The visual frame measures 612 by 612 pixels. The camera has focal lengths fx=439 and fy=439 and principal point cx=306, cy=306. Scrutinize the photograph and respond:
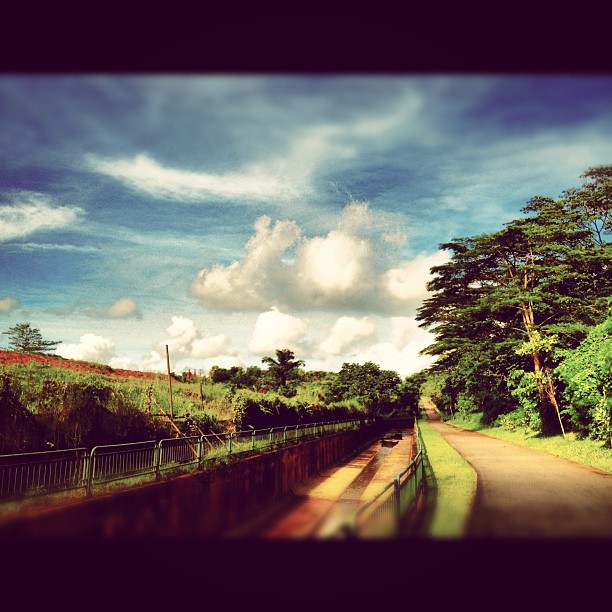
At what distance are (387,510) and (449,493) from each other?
5.77 meters

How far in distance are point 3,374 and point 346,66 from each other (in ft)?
34.7

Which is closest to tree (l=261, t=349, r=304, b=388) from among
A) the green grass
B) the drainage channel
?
the drainage channel

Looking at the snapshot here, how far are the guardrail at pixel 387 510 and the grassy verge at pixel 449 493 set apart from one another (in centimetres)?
16

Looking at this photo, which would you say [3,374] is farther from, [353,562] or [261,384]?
[261,384]

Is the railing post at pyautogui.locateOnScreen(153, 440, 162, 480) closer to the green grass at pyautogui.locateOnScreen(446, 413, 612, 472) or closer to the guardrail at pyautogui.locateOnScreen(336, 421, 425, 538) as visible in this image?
the guardrail at pyautogui.locateOnScreen(336, 421, 425, 538)

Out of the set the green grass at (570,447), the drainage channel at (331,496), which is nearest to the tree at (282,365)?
the drainage channel at (331,496)

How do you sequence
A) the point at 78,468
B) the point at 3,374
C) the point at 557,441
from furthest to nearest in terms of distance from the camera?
the point at 557,441, the point at 3,374, the point at 78,468

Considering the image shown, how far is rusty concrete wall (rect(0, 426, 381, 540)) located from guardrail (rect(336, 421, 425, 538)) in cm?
43

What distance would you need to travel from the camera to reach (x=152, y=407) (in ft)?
46.2

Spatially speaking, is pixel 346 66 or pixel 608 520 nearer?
pixel 608 520

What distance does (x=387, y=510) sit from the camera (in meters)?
5.50

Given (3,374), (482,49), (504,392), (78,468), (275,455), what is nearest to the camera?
(482,49)

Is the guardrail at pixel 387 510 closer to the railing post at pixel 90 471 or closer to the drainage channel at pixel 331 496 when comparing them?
the drainage channel at pixel 331 496

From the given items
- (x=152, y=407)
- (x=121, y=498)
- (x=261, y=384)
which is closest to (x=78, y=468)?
(x=121, y=498)
